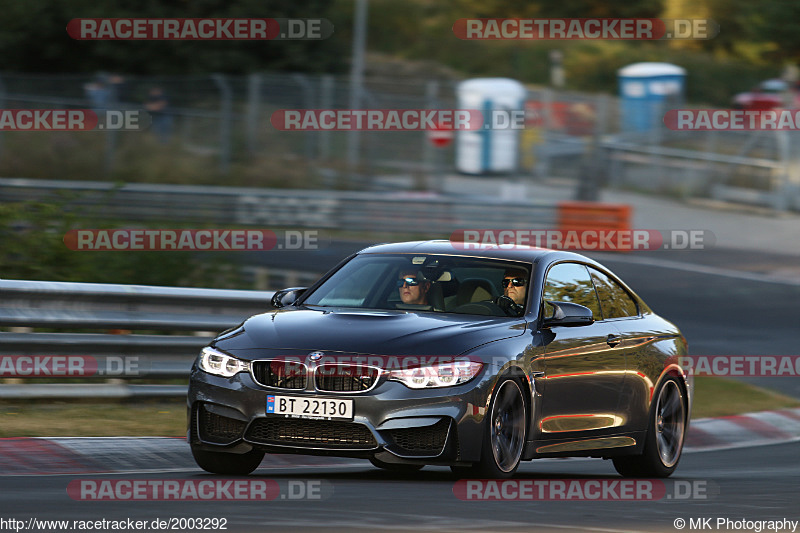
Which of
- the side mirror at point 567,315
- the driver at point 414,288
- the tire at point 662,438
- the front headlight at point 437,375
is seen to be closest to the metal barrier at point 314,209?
the tire at point 662,438

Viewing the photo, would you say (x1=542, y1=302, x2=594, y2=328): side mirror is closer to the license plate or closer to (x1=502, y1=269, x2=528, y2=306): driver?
(x1=502, y1=269, x2=528, y2=306): driver

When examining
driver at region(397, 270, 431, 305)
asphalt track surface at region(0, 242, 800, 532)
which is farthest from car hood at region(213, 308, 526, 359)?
asphalt track surface at region(0, 242, 800, 532)

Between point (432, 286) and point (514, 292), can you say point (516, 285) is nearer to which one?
point (514, 292)

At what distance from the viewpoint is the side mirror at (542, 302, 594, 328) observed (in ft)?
28.4

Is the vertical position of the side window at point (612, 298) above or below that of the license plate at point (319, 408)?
above

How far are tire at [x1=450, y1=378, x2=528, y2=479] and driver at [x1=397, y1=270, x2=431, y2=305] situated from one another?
0.89 metres

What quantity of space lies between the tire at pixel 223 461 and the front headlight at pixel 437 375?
1041mm

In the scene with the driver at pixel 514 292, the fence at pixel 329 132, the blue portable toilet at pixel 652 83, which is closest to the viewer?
the driver at pixel 514 292

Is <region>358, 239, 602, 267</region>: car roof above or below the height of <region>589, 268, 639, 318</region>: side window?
above

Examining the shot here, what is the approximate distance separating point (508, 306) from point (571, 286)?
2.57 feet

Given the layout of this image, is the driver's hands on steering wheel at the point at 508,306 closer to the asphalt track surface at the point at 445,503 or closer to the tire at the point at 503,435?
the tire at the point at 503,435

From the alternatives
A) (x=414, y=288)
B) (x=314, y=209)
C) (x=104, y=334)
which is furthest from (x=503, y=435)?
(x=314, y=209)

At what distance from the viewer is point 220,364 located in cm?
803

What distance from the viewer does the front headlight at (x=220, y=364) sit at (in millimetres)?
7918
